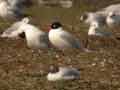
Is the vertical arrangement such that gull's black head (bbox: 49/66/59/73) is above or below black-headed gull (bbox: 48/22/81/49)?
above

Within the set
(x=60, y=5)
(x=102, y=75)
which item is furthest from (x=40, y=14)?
(x=102, y=75)

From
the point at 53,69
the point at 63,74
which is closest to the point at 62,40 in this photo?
the point at 53,69

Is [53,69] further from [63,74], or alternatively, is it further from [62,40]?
[62,40]

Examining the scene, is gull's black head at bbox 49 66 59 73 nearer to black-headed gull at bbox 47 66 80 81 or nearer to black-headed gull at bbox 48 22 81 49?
black-headed gull at bbox 47 66 80 81

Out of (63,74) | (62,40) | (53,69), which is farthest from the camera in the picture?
(62,40)

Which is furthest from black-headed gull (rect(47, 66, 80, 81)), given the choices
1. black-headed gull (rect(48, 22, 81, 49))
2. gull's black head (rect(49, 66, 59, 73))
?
black-headed gull (rect(48, 22, 81, 49))

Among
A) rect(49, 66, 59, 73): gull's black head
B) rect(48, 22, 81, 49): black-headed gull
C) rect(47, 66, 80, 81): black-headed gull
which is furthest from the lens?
rect(48, 22, 81, 49): black-headed gull

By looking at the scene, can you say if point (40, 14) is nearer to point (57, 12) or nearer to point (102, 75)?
point (57, 12)

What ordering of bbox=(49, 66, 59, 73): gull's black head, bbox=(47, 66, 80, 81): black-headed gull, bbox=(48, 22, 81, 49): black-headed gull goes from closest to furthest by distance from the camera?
bbox=(47, 66, 80, 81): black-headed gull < bbox=(49, 66, 59, 73): gull's black head < bbox=(48, 22, 81, 49): black-headed gull

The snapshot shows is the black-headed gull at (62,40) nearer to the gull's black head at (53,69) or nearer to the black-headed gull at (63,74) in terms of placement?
the gull's black head at (53,69)

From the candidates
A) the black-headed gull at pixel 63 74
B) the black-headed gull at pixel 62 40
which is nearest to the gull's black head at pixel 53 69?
the black-headed gull at pixel 63 74

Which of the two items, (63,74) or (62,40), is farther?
(62,40)

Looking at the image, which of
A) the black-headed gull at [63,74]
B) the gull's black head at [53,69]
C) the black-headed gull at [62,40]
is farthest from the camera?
the black-headed gull at [62,40]

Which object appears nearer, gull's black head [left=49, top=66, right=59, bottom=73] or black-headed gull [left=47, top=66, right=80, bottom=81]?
black-headed gull [left=47, top=66, right=80, bottom=81]
